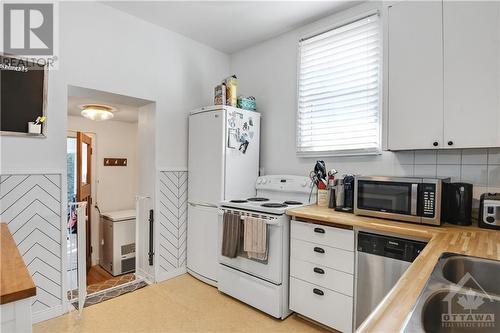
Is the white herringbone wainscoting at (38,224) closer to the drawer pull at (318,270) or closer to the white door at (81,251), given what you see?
the white door at (81,251)

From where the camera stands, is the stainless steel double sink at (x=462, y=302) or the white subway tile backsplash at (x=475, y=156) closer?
the stainless steel double sink at (x=462, y=302)

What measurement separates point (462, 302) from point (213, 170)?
2181 millimetres

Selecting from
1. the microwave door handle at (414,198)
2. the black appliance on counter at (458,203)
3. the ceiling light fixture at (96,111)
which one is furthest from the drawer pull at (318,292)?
the ceiling light fixture at (96,111)

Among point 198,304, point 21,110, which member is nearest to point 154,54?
point 21,110

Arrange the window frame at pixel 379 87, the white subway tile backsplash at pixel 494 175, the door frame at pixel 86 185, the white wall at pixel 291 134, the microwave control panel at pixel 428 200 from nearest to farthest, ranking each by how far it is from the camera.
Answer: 1. the microwave control panel at pixel 428 200
2. the white subway tile backsplash at pixel 494 175
3. the white wall at pixel 291 134
4. the window frame at pixel 379 87
5. the door frame at pixel 86 185

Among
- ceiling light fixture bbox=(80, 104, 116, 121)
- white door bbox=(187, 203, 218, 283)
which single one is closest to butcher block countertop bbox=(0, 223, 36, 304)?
white door bbox=(187, 203, 218, 283)

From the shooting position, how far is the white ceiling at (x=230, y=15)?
246 cm

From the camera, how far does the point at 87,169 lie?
171 inches

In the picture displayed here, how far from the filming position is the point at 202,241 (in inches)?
113

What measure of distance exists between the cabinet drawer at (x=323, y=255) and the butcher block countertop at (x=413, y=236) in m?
0.19

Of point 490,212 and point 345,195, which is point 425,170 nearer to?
point 490,212

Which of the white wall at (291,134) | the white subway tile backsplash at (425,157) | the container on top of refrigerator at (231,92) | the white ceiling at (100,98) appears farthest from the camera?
the container on top of refrigerator at (231,92)

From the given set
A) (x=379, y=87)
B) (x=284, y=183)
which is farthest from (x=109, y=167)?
(x=379, y=87)

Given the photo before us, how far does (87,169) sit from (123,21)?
105 inches
